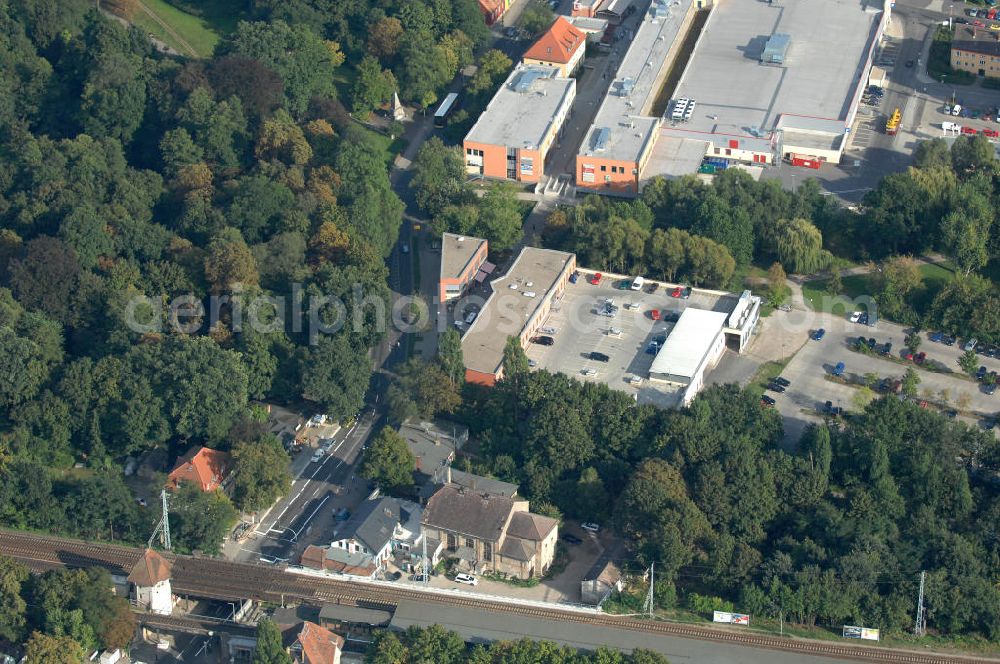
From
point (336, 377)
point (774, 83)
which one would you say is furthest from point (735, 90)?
point (336, 377)

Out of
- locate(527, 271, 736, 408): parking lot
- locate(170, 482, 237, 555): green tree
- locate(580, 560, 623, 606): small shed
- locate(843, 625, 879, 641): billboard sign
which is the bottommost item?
locate(170, 482, 237, 555): green tree

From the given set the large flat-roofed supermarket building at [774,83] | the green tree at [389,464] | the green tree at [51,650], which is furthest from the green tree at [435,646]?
the large flat-roofed supermarket building at [774,83]

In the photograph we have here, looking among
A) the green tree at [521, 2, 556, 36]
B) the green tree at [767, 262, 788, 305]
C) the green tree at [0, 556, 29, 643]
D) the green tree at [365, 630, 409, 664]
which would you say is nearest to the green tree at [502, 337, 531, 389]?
the green tree at [767, 262, 788, 305]

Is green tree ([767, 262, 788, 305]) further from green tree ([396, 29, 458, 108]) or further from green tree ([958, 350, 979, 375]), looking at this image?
green tree ([396, 29, 458, 108])

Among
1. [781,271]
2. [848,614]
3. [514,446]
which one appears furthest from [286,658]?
[781,271]

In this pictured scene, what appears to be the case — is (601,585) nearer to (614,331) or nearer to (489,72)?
(614,331)
